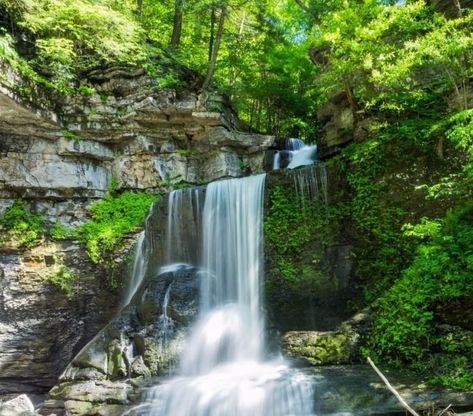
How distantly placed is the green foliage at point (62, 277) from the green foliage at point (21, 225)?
875 millimetres

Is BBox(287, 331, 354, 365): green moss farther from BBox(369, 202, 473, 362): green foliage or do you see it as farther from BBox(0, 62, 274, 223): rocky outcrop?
BBox(0, 62, 274, 223): rocky outcrop

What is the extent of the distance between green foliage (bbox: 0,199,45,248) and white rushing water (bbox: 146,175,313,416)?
483cm

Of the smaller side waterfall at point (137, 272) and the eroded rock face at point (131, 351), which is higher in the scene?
the smaller side waterfall at point (137, 272)

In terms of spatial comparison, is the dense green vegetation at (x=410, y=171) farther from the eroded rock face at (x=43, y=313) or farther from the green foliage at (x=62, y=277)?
the green foliage at (x=62, y=277)

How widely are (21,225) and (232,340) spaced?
6.98 m

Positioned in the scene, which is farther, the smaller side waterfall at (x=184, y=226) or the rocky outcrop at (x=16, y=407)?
the smaller side waterfall at (x=184, y=226)

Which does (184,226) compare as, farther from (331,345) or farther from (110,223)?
(331,345)

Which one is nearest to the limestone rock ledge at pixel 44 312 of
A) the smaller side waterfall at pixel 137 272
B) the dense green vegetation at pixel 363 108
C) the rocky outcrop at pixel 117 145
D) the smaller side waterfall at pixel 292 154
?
the smaller side waterfall at pixel 137 272

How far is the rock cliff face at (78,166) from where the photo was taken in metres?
10.2

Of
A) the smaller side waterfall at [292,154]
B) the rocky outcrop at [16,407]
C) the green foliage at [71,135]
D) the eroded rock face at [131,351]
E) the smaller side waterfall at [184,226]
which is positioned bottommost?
the rocky outcrop at [16,407]

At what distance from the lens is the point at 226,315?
826cm

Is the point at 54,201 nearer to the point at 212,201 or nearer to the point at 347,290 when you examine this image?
the point at 212,201

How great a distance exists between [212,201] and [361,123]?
4.01m

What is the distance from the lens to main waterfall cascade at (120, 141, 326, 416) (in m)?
5.73
